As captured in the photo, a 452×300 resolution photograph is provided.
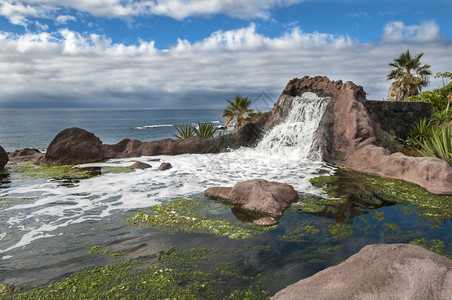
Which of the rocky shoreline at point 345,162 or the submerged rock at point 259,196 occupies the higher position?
the rocky shoreline at point 345,162

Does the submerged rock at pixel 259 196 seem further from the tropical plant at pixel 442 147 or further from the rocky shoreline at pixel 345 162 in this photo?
the tropical plant at pixel 442 147

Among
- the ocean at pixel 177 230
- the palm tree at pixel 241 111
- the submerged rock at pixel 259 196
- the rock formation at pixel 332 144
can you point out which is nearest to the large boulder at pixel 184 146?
the rock formation at pixel 332 144

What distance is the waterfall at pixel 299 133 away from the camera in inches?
559

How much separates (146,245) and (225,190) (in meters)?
3.35

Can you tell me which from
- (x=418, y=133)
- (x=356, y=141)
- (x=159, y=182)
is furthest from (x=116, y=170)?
(x=418, y=133)

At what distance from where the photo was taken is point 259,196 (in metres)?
7.73

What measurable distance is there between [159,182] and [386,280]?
27.1ft

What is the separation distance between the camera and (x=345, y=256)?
17.2 feet

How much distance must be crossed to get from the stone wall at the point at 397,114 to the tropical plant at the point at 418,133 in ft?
0.87

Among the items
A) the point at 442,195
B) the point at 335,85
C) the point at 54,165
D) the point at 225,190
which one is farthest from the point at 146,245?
the point at 335,85

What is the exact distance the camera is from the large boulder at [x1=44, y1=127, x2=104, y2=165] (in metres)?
14.7

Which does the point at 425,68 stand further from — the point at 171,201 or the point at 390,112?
the point at 171,201

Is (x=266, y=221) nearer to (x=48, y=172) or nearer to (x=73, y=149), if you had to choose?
(x=48, y=172)

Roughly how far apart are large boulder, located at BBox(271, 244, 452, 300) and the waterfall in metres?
10.4
